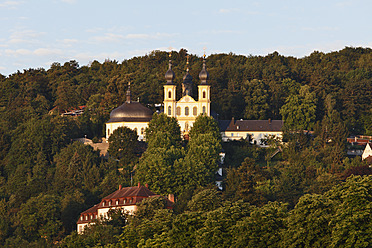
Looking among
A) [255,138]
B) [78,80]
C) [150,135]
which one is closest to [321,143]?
[255,138]

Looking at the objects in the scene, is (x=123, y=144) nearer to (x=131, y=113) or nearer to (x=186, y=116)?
(x=186, y=116)

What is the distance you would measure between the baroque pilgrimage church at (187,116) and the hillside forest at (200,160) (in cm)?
249

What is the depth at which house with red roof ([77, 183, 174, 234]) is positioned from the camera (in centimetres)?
7081

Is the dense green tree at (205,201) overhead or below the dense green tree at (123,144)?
below

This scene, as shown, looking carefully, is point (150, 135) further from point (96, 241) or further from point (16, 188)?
point (96, 241)

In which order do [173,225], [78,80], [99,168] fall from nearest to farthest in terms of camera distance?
[173,225] < [99,168] < [78,80]

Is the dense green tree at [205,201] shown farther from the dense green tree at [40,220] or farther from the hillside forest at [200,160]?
the dense green tree at [40,220]

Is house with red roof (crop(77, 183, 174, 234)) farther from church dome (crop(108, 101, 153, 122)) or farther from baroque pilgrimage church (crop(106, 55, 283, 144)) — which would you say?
church dome (crop(108, 101, 153, 122))

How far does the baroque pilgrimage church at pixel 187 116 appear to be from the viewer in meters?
92.4

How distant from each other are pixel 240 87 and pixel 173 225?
172 ft

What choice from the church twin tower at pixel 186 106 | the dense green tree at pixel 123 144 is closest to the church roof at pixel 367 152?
the church twin tower at pixel 186 106

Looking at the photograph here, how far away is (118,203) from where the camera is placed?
7169 cm

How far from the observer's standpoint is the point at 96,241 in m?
61.2

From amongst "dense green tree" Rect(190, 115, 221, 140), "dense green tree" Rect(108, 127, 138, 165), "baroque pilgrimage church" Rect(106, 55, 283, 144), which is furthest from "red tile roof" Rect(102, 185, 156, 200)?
"baroque pilgrimage church" Rect(106, 55, 283, 144)
